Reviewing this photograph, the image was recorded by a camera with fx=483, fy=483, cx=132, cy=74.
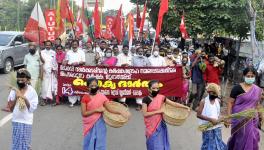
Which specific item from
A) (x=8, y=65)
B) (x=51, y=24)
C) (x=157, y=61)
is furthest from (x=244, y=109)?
(x=8, y=65)

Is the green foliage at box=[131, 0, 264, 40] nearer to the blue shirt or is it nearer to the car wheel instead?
the car wheel

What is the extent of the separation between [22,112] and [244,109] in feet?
9.72

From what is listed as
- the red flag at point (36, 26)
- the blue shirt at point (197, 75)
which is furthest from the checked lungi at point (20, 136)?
the blue shirt at point (197, 75)

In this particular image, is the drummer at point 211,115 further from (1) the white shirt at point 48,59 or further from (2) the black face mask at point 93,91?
(1) the white shirt at point 48,59

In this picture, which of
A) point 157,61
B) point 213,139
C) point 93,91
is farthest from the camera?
point 157,61

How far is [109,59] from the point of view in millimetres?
12328

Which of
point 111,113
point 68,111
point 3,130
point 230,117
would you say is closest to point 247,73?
point 230,117

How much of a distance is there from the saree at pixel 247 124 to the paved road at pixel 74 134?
70.7 inches

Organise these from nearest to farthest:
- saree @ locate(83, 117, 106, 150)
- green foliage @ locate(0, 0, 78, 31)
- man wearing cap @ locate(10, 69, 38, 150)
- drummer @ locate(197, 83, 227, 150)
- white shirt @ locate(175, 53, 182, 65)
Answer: man wearing cap @ locate(10, 69, 38, 150), saree @ locate(83, 117, 106, 150), drummer @ locate(197, 83, 227, 150), white shirt @ locate(175, 53, 182, 65), green foliage @ locate(0, 0, 78, 31)

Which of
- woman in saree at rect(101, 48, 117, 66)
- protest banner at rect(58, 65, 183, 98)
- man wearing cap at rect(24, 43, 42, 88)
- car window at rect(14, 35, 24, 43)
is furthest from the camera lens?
car window at rect(14, 35, 24, 43)

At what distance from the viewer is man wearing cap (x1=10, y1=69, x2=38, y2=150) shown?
6.31 meters

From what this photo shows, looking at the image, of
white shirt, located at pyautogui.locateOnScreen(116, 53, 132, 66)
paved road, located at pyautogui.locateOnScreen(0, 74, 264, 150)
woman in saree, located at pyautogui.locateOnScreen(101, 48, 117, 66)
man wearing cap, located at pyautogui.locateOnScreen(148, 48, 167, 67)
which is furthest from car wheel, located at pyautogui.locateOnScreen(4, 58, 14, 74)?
man wearing cap, located at pyautogui.locateOnScreen(148, 48, 167, 67)

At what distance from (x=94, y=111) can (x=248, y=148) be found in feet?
7.04

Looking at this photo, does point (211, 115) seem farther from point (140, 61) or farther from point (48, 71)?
point (48, 71)
